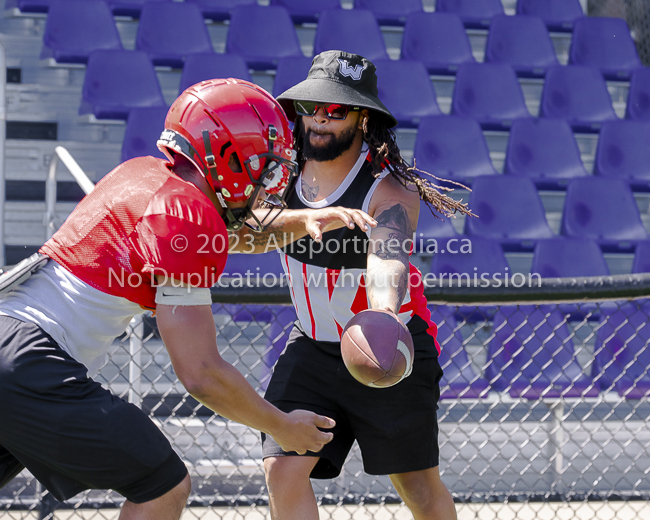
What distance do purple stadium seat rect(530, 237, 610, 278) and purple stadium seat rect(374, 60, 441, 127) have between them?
1.66 m

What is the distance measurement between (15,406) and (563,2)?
7.51 meters

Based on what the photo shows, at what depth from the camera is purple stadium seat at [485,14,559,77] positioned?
6.97 m

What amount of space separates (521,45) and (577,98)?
0.81 meters

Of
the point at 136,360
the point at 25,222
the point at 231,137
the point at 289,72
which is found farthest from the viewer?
the point at 289,72

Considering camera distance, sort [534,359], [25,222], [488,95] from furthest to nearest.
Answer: [488,95]
[25,222]
[534,359]

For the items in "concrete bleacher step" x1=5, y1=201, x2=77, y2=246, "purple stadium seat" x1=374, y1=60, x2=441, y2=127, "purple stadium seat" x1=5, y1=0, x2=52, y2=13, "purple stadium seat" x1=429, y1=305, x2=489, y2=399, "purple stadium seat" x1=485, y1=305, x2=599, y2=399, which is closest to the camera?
"purple stadium seat" x1=429, y1=305, x2=489, y2=399

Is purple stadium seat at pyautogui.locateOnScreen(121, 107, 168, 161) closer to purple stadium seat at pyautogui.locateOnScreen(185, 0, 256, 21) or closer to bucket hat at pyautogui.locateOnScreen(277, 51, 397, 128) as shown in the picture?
purple stadium seat at pyautogui.locateOnScreen(185, 0, 256, 21)

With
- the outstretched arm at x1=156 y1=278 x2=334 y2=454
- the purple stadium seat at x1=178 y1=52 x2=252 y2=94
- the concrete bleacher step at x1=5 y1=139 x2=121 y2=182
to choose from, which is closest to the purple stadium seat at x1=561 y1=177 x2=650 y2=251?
the purple stadium seat at x1=178 y1=52 x2=252 y2=94

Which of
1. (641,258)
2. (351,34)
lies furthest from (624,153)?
(351,34)

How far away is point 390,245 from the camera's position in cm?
206

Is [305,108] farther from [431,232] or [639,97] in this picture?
[639,97]

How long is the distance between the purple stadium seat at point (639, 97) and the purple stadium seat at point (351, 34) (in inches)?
105

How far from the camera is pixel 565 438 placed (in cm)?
416

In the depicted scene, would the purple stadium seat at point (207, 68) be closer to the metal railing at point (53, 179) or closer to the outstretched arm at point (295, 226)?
the metal railing at point (53, 179)
